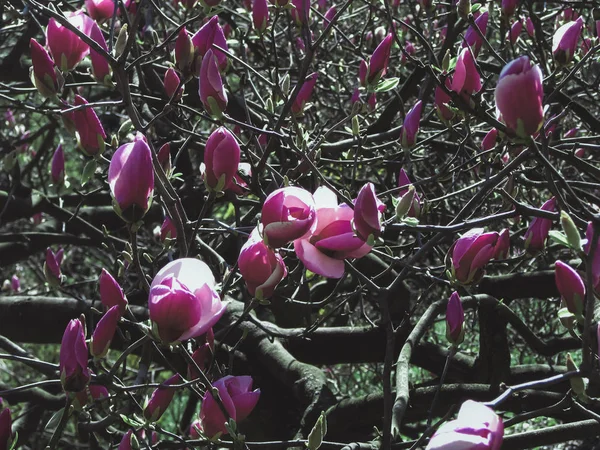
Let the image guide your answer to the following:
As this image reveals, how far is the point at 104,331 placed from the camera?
3.72 ft

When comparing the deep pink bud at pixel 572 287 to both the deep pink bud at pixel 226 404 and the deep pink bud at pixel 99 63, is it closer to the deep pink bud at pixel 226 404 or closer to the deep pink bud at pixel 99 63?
the deep pink bud at pixel 226 404

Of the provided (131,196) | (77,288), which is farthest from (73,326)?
(77,288)

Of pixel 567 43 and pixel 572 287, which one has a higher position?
pixel 567 43

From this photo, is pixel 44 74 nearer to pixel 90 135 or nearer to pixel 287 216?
pixel 90 135

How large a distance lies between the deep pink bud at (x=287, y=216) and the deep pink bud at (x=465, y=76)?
522 mm

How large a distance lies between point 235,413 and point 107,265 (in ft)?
10.4

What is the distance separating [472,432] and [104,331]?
0.61 m

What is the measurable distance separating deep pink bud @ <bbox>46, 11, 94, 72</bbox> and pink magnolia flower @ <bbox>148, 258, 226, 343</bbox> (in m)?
0.67

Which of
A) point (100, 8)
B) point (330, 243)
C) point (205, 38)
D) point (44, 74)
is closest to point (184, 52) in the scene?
point (205, 38)

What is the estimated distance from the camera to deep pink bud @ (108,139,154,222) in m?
1.00

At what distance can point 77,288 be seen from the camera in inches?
162

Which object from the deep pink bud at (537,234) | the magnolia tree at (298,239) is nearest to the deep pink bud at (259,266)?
the magnolia tree at (298,239)

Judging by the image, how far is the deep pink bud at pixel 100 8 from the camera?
1.70m

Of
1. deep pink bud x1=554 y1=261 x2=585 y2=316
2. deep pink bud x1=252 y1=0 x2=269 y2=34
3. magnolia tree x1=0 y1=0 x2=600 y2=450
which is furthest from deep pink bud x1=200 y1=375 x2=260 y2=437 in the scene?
deep pink bud x1=252 y1=0 x2=269 y2=34
